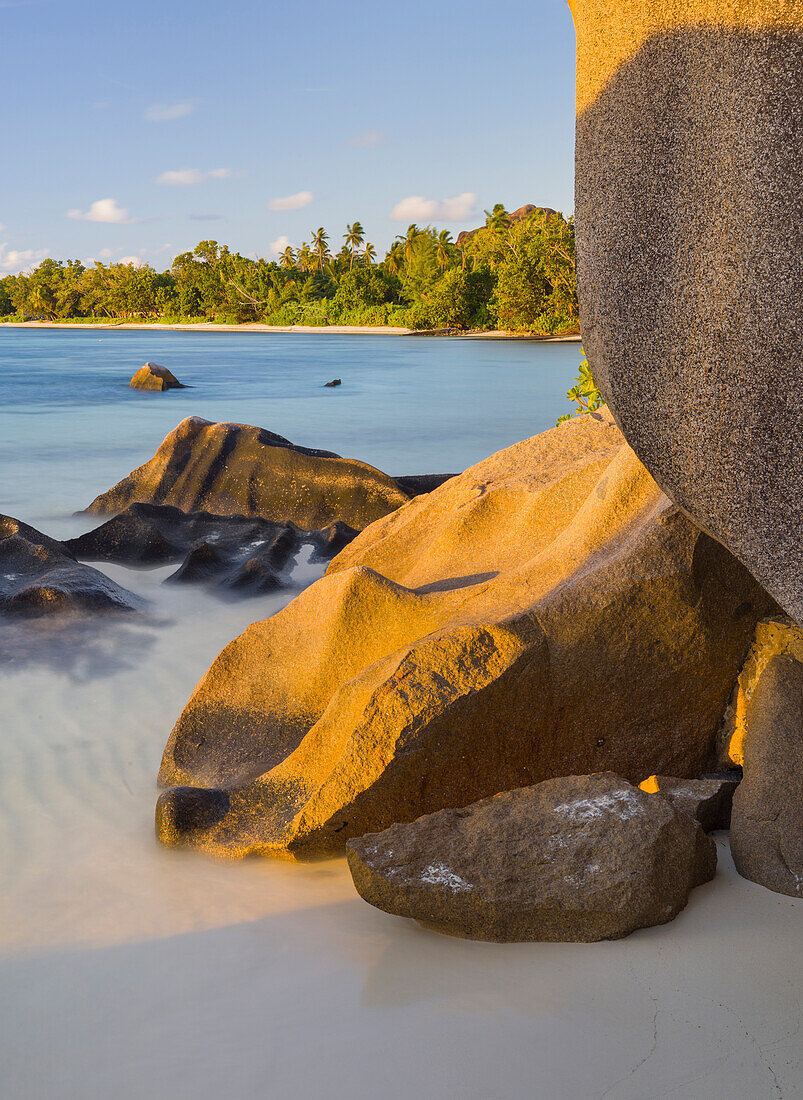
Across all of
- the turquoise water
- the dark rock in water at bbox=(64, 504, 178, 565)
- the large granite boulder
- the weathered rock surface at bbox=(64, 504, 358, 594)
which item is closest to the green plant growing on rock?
the weathered rock surface at bbox=(64, 504, 358, 594)

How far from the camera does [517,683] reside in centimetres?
282

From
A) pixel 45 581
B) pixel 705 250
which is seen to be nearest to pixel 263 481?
pixel 45 581

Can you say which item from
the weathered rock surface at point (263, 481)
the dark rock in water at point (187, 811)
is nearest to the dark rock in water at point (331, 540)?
the weathered rock surface at point (263, 481)

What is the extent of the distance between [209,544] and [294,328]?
65851 mm

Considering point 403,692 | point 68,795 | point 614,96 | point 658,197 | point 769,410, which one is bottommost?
point 68,795

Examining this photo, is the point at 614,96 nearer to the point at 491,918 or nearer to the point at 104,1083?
the point at 491,918

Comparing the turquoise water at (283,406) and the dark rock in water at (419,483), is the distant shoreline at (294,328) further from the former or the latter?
the dark rock in water at (419,483)

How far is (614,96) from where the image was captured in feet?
6.55

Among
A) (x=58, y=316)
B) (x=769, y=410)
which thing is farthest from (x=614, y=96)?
(x=58, y=316)

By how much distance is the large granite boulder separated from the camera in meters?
1.76

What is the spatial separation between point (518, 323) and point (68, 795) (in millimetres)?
50508

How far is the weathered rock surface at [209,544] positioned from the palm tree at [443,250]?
201 ft

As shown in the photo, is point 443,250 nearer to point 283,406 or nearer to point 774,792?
point 283,406

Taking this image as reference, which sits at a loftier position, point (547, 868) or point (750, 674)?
point (750, 674)
